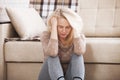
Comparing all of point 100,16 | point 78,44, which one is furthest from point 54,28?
point 100,16

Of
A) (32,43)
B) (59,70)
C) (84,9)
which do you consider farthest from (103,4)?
(59,70)

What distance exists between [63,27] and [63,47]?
0.44ft

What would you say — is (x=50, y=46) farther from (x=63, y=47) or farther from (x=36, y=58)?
(x=36, y=58)

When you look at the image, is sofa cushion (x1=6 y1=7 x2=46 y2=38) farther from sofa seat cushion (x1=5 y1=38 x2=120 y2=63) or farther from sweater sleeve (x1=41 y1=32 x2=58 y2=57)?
sweater sleeve (x1=41 y1=32 x2=58 y2=57)

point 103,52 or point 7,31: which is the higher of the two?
point 7,31

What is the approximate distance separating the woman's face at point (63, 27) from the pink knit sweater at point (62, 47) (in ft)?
0.20

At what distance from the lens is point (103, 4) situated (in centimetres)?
239

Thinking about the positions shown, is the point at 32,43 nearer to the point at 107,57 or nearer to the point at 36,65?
the point at 36,65

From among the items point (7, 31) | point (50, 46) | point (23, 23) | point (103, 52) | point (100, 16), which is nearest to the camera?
point (50, 46)

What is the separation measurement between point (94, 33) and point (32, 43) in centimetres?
73

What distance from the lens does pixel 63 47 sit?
166 centimetres

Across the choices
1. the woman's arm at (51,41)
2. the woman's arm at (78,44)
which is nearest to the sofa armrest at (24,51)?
the woman's arm at (51,41)

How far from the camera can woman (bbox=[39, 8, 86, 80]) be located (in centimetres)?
156

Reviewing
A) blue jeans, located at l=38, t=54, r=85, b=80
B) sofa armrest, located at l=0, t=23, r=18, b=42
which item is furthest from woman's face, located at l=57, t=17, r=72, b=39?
sofa armrest, located at l=0, t=23, r=18, b=42
